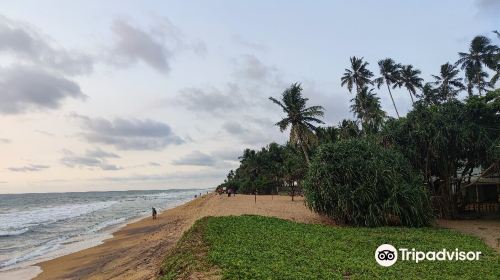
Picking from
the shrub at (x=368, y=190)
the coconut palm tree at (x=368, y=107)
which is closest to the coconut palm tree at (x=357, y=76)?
the coconut palm tree at (x=368, y=107)

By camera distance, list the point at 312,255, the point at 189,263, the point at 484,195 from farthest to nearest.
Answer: the point at 484,195 → the point at 312,255 → the point at 189,263

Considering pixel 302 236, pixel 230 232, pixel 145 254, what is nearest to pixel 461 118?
pixel 302 236

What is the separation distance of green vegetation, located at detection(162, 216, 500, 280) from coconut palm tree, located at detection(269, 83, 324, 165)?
19638 millimetres

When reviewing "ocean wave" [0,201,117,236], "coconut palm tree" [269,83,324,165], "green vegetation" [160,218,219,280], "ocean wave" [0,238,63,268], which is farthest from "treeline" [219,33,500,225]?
"ocean wave" [0,201,117,236]

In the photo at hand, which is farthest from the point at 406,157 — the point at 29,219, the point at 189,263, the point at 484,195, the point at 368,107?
the point at 29,219

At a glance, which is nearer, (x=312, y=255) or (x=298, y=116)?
(x=312, y=255)

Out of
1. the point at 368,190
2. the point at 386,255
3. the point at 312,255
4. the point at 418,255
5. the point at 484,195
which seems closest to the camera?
the point at 312,255

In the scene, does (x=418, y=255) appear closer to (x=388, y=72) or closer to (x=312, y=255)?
(x=312, y=255)

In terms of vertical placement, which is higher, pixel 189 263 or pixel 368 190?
pixel 368 190

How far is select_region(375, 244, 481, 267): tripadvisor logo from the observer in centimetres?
1220

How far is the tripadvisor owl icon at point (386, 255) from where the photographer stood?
1150 centimetres

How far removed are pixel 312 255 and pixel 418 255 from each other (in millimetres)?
3679

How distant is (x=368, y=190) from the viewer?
70.4 ft

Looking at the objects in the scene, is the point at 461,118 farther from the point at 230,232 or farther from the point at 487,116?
the point at 230,232
